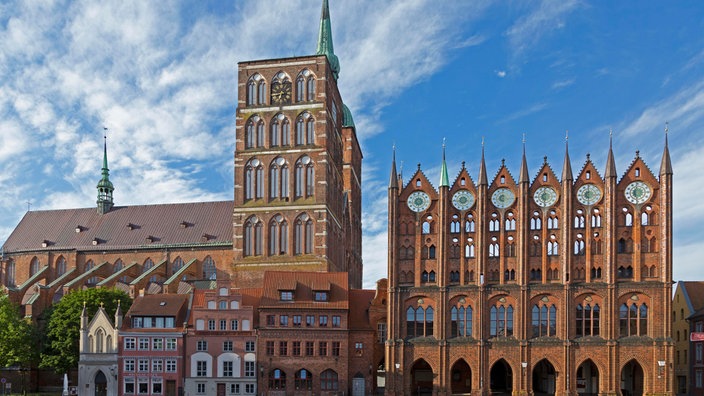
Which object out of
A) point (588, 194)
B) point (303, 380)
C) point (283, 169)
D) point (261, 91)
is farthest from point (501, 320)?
point (261, 91)

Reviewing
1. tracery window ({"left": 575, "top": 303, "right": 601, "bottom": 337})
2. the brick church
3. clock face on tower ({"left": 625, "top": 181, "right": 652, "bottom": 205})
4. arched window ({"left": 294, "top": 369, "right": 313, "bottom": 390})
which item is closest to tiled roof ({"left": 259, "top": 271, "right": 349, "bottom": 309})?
the brick church

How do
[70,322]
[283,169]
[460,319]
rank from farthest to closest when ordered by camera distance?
1. [283,169]
2. [70,322]
3. [460,319]

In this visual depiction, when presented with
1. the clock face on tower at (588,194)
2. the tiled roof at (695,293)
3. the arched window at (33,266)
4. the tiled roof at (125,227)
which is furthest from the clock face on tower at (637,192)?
the arched window at (33,266)

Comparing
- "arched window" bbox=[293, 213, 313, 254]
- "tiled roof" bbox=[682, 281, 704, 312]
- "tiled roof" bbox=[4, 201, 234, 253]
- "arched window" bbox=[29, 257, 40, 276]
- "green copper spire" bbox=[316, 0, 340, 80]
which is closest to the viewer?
"tiled roof" bbox=[682, 281, 704, 312]

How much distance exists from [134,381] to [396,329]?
A: 2598 cm

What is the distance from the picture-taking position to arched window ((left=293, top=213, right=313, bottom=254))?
8825cm

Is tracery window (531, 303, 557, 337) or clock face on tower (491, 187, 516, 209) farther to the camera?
clock face on tower (491, 187, 516, 209)

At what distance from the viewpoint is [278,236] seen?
89.1m

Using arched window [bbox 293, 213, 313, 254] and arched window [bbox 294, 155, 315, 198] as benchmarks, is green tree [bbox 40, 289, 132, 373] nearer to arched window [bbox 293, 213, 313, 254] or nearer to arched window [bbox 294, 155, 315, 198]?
arched window [bbox 293, 213, 313, 254]

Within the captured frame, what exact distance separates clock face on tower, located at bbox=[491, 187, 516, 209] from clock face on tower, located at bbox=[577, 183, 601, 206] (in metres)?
6.21

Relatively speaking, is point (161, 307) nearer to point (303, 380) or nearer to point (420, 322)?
point (303, 380)

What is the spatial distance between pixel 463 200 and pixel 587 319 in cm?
1597

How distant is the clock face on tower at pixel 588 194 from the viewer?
70.2m

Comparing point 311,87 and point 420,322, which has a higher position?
point 311,87
